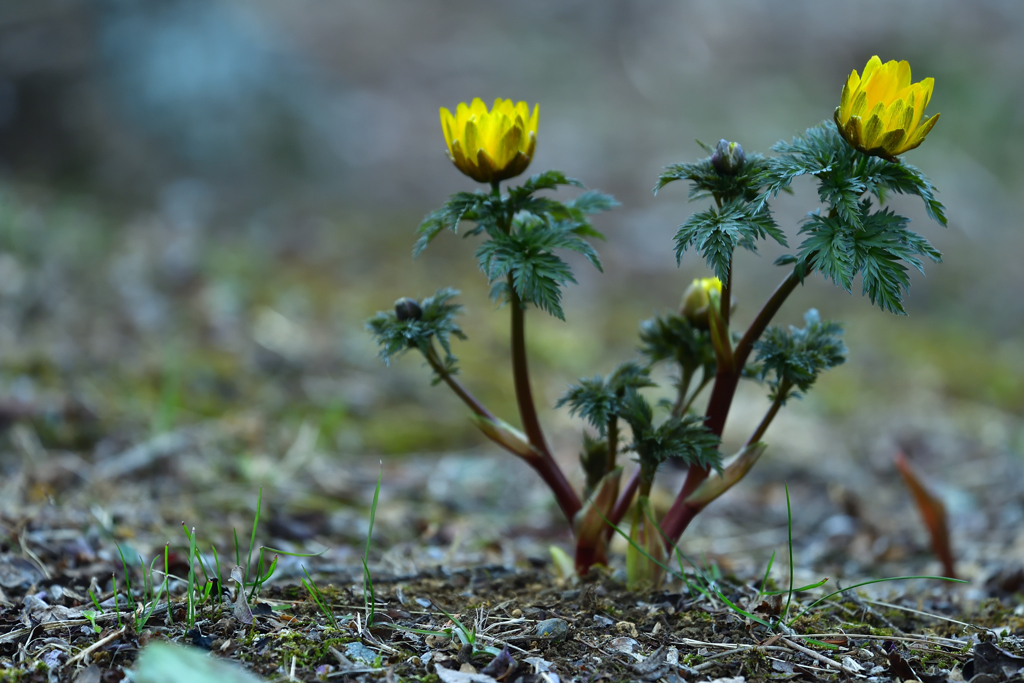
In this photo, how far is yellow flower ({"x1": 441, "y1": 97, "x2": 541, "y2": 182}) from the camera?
5.16 feet

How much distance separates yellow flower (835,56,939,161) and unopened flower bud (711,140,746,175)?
0.21 m

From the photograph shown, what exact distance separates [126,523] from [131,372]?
1261 millimetres

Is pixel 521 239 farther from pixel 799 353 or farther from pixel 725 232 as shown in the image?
pixel 799 353

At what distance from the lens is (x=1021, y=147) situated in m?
7.80

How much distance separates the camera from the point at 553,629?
163 centimetres

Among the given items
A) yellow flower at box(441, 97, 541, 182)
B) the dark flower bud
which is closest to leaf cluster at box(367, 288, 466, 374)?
the dark flower bud

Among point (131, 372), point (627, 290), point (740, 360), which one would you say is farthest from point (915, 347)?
point (131, 372)

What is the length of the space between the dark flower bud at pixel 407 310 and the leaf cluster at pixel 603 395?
0.39 meters

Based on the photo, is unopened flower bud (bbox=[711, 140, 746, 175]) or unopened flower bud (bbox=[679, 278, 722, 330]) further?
unopened flower bud (bbox=[679, 278, 722, 330])

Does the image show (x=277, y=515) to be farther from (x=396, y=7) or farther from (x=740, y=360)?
(x=396, y=7)

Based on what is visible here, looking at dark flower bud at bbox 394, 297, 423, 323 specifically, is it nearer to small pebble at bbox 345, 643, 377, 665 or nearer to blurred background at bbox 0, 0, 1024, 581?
small pebble at bbox 345, 643, 377, 665

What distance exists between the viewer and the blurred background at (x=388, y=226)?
11.0ft

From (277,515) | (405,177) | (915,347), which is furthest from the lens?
(405,177)

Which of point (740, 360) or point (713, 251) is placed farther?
point (740, 360)
